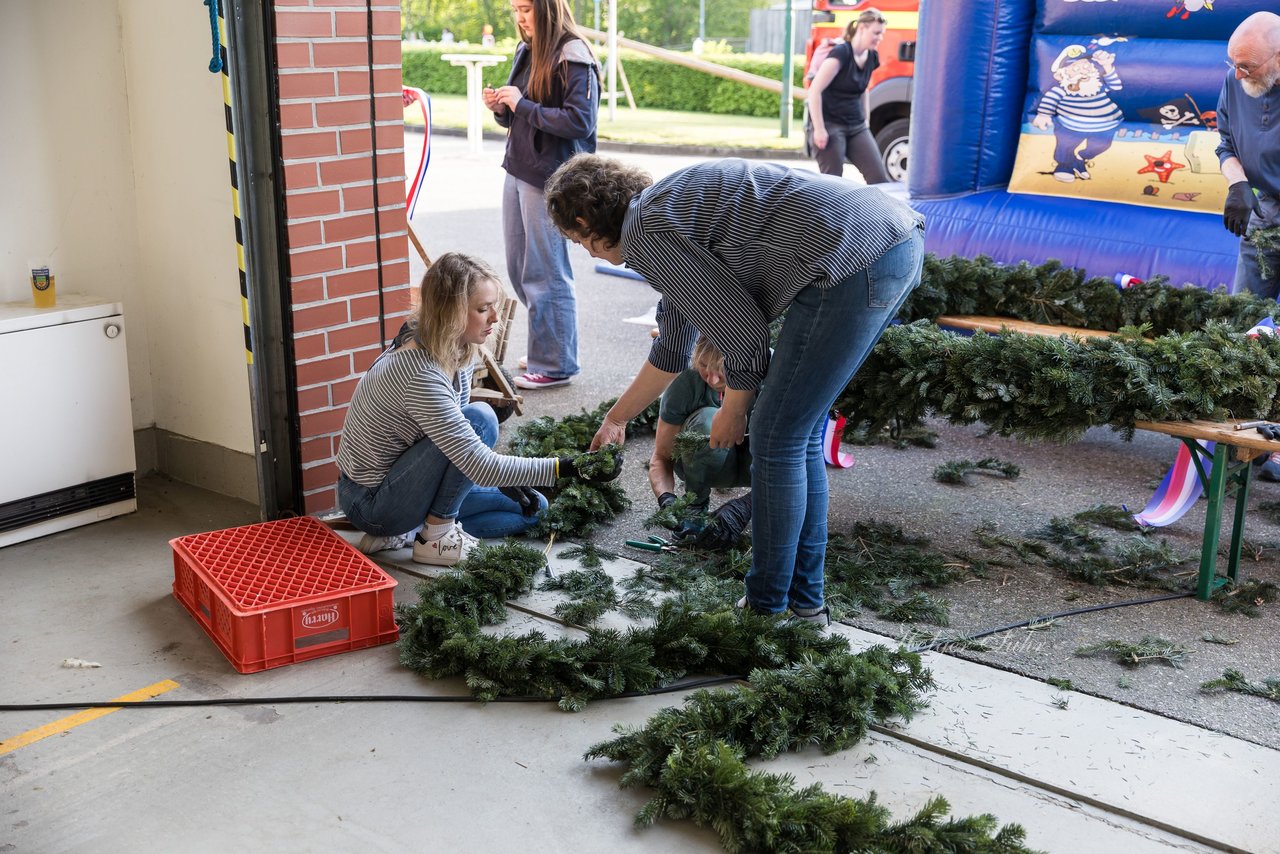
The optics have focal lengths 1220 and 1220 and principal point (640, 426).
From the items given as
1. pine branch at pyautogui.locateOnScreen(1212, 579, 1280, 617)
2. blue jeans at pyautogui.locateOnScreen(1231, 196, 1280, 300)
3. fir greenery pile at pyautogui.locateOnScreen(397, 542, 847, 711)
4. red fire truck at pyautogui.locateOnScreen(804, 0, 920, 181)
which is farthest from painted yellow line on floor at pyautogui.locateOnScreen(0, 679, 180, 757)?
red fire truck at pyautogui.locateOnScreen(804, 0, 920, 181)

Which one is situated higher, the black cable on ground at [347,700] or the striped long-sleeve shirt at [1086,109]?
the striped long-sleeve shirt at [1086,109]

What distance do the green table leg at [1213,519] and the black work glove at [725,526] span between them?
1510 millimetres

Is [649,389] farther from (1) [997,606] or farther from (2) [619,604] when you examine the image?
(1) [997,606]

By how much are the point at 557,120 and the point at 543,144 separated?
6.2 inches

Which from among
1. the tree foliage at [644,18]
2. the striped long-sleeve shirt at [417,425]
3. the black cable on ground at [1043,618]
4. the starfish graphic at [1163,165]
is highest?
the tree foliage at [644,18]

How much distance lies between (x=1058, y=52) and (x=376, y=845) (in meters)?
6.46

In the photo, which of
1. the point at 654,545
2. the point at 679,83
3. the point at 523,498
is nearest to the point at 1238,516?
the point at 654,545

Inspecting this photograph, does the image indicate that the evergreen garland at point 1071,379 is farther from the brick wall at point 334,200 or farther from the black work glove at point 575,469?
the brick wall at point 334,200

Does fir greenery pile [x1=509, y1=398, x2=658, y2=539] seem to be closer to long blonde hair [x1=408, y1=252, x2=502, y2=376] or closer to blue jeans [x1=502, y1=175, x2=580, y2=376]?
long blonde hair [x1=408, y1=252, x2=502, y2=376]

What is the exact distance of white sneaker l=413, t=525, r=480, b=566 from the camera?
4.11 metres

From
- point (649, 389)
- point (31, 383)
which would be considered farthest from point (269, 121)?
point (649, 389)

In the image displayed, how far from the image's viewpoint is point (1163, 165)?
700 centimetres

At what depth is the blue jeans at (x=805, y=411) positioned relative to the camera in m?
3.18

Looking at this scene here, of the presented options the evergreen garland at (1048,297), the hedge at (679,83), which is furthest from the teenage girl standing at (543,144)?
the hedge at (679,83)
